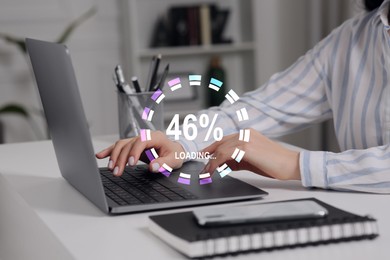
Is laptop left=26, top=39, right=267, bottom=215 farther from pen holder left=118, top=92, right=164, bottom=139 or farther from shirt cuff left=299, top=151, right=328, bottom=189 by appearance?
pen holder left=118, top=92, right=164, bottom=139

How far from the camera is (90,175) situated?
102 centimetres

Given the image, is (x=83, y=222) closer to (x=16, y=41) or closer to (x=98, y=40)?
(x=16, y=41)

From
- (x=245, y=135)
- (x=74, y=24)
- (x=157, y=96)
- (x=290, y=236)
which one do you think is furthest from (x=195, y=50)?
(x=290, y=236)

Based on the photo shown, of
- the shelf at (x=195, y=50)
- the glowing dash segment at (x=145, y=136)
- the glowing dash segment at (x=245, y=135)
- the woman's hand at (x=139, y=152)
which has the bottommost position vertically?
the shelf at (x=195, y=50)

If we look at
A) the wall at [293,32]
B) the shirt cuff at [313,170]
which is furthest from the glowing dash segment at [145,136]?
the wall at [293,32]

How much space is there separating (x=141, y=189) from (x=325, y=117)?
700mm

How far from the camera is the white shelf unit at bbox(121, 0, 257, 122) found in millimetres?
3322

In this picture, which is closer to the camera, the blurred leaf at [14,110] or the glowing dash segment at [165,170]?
the glowing dash segment at [165,170]

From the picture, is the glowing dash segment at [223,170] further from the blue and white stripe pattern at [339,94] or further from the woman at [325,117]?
the blue and white stripe pattern at [339,94]

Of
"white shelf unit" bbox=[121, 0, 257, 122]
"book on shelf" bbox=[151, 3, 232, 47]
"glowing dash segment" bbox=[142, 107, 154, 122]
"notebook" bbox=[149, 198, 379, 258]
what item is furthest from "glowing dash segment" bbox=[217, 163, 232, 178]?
"book on shelf" bbox=[151, 3, 232, 47]

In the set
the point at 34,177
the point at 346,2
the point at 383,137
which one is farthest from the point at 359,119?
the point at 346,2

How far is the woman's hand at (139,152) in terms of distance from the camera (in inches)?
45.2

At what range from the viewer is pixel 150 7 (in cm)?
347

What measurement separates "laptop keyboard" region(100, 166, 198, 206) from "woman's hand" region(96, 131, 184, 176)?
21mm
